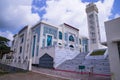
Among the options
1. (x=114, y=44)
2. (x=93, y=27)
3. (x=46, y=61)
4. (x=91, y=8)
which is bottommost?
(x=46, y=61)

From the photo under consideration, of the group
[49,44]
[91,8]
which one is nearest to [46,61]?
[49,44]

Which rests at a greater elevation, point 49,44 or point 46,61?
point 49,44

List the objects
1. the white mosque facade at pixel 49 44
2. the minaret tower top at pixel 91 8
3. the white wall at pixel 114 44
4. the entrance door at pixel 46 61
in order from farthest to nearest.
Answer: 1. the minaret tower top at pixel 91 8
2. the white mosque facade at pixel 49 44
3. the entrance door at pixel 46 61
4. the white wall at pixel 114 44

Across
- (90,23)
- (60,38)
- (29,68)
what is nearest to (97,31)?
(90,23)

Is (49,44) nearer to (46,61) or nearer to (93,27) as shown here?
(46,61)

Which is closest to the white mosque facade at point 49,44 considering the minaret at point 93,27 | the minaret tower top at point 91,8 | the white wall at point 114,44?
the minaret at point 93,27

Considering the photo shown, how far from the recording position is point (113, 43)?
7801 mm

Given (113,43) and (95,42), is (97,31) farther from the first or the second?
(113,43)

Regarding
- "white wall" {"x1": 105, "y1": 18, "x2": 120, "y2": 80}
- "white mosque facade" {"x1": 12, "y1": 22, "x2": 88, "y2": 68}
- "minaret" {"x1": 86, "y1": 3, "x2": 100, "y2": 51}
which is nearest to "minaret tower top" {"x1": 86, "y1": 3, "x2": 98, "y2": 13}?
"minaret" {"x1": 86, "y1": 3, "x2": 100, "y2": 51}

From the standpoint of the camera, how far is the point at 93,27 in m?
43.8

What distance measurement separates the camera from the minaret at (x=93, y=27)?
41.7m

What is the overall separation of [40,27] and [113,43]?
792 inches

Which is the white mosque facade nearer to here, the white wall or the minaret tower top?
the white wall

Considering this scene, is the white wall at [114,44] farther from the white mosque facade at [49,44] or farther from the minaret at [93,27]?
the minaret at [93,27]
